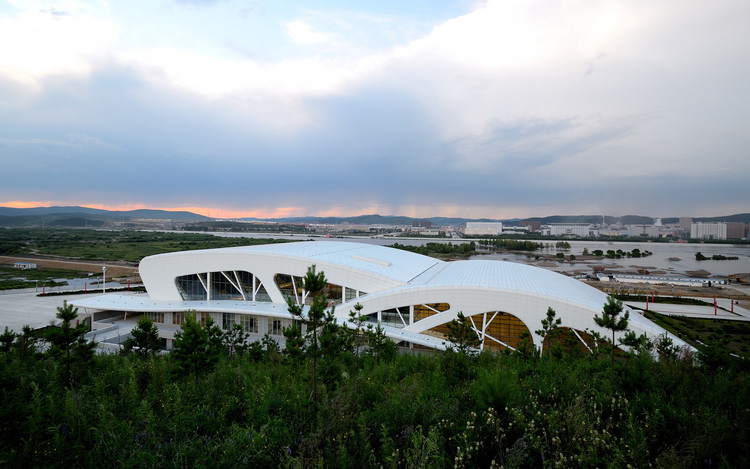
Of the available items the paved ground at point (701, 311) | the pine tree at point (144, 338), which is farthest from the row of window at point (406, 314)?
the paved ground at point (701, 311)

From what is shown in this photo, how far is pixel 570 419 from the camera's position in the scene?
4.04 m

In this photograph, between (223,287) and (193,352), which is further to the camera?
(223,287)

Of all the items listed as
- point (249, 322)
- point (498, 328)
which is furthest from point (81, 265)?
point (498, 328)

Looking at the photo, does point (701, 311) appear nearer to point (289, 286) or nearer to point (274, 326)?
point (289, 286)

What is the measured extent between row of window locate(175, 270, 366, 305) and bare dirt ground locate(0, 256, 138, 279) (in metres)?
35.5

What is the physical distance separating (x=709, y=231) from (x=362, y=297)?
491 feet

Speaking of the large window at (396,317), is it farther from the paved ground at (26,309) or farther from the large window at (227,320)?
the paved ground at (26,309)

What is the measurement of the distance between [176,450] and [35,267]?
7723 cm

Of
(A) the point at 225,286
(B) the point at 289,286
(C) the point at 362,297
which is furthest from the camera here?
(A) the point at 225,286

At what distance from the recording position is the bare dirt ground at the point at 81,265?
5379 cm

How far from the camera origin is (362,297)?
20.2 m

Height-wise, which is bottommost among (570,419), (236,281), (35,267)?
(35,267)

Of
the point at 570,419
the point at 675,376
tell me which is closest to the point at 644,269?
the point at 675,376

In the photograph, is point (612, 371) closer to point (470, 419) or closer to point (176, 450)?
point (470, 419)
